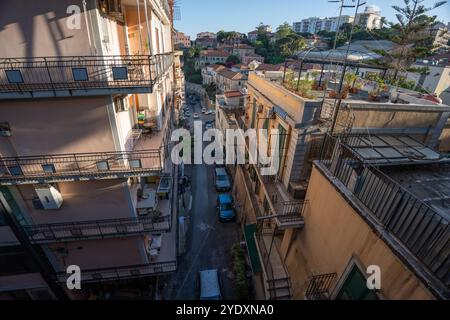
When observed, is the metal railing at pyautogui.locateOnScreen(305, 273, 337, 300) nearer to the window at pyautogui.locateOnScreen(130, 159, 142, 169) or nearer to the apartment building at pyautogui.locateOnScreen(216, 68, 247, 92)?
the window at pyautogui.locateOnScreen(130, 159, 142, 169)

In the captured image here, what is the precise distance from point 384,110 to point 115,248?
43.8ft

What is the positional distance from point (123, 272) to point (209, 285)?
4.69 metres

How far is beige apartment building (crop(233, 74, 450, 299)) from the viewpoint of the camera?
400cm

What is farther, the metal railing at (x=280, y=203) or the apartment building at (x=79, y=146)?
the metal railing at (x=280, y=203)

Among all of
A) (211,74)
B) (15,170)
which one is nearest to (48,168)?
(15,170)

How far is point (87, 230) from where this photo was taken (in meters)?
8.94

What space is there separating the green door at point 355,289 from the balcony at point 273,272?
3780mm

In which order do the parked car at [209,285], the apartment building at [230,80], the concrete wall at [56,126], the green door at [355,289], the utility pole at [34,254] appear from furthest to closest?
the apartment building at [230,80] → the parked car at [209,285] → the utility pole at [34,254] → the concrete wall at [56,126] → the green door at [355,289]

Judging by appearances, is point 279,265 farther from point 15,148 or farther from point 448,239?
point 15,148

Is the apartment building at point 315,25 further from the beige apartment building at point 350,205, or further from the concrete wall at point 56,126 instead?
the concrete wall at point 56,126

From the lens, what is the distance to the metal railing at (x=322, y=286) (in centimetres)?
592

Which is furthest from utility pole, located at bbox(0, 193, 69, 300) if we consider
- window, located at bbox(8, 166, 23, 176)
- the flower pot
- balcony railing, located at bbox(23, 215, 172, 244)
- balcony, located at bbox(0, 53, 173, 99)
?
the flower pot

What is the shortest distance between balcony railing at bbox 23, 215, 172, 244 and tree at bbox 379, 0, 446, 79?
1984cm

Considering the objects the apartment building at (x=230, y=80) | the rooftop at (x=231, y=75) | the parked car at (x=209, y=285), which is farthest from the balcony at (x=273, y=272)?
the rooftop at (x=231, y=75)
